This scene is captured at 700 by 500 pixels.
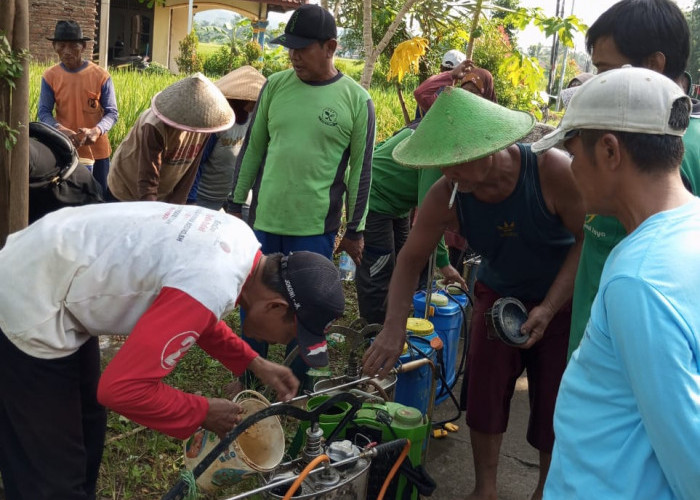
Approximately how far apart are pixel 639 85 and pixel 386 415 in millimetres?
1681

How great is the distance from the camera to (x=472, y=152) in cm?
255

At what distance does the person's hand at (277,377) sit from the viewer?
258 cm

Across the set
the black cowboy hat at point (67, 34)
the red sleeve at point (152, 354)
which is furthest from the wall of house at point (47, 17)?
the red sleeve at point (152, 354)

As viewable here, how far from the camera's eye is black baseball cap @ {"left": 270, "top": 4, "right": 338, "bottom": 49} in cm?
385

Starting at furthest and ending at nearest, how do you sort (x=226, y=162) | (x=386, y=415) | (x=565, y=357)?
(x=226, y=162), (x=565, y=357), (x=386, y=415)

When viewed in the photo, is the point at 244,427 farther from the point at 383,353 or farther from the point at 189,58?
the point at 189,58

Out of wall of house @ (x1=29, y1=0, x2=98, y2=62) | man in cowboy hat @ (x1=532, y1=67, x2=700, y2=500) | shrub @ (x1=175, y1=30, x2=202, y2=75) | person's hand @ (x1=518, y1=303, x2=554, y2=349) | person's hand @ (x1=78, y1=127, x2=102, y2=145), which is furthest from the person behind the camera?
shrub @ (x1=175, y1=30, x2=202, y2=75)

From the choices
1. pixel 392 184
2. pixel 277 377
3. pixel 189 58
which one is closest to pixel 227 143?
pixel 392 184

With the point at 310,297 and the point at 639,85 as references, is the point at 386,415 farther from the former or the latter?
the point at 639,85

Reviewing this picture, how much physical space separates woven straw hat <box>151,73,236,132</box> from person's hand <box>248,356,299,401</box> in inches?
76.3

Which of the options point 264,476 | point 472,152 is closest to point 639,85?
point 472,152

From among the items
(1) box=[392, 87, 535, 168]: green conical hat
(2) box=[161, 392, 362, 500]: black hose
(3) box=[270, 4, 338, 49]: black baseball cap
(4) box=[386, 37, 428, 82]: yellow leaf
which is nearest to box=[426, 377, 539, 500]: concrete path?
(2) box=[161, 392, 362, 500]: black hose

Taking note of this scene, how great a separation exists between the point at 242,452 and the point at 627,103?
5.19 feet

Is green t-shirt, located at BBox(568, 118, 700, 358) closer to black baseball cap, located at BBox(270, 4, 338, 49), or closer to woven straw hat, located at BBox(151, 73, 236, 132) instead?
black baseball cap, located at BBox(270, 4, 338, 49)
